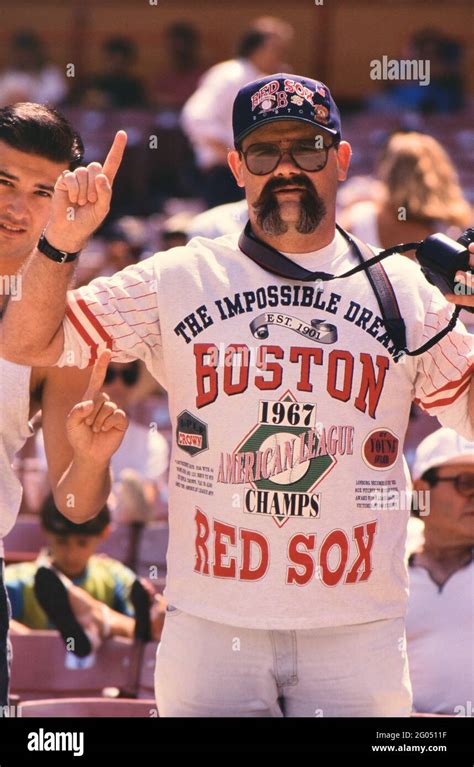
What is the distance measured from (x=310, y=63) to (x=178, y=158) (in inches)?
126

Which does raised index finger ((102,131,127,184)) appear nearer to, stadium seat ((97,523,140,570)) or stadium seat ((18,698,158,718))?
stadium seat ((18,698,158,718))

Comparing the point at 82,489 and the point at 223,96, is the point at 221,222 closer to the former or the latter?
the point at 223,96

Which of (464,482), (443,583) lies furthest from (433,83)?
(443,583)

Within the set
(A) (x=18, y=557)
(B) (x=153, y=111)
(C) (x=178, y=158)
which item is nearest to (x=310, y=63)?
(B) (x=153, y=111)

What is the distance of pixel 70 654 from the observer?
15.4 feet

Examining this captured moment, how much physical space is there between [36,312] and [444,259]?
2.86 feet

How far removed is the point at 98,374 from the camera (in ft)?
9.86

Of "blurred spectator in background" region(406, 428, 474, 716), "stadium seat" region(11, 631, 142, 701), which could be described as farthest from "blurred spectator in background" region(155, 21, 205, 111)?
"blurred spectator in background" region(406, 428, 474, 716)

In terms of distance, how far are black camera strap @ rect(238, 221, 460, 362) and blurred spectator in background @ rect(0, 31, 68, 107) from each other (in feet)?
27.8

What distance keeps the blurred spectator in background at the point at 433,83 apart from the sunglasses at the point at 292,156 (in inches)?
342

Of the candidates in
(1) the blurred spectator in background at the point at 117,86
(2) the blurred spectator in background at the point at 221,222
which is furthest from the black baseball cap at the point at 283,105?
(1) the blurred spectator in background at the point at 117,86

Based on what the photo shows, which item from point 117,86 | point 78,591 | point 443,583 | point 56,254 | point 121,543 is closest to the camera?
point 56,254

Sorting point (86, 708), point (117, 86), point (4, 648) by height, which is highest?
point (117, 86)

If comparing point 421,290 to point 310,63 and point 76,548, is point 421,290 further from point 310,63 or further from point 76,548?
point 310,63
